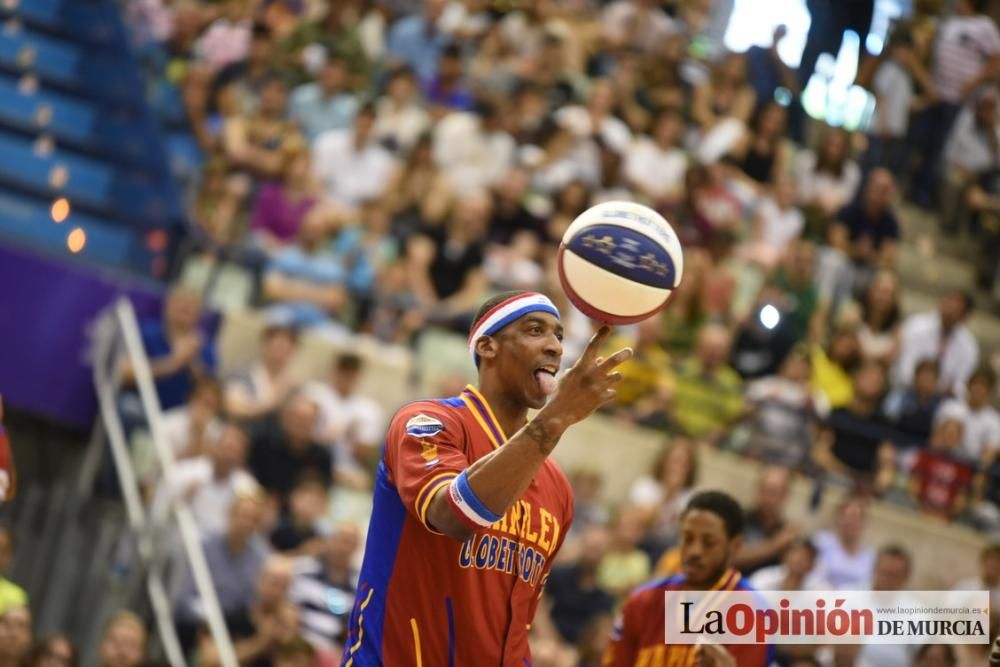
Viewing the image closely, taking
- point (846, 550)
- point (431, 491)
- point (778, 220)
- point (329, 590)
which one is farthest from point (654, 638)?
point (778, 220)

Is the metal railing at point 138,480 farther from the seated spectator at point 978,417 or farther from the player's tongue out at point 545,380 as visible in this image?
the seated spectator at point 978,417

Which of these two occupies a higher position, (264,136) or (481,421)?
(264,136)

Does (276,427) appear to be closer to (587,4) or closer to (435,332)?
(435,332)

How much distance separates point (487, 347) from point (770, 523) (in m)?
6.90

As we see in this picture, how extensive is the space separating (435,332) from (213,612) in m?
3.92

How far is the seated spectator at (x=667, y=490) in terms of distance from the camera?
41.3ft

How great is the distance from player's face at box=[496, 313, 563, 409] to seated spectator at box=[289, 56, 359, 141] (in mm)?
9711

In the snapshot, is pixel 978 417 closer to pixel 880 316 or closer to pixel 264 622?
pixel 880 316

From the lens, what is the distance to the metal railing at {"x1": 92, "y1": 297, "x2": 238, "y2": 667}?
1062cm

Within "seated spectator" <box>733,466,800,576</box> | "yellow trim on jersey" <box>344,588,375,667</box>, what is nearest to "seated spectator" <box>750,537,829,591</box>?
"seated spectator" <box>733,466,800,576</box>

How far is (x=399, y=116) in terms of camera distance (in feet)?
51.7

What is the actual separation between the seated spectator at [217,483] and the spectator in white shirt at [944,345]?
6505 mm

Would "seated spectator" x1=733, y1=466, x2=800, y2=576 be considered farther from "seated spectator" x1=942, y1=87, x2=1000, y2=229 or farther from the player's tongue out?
"seated spectator" x1=942, y1=87, x2=1000, y2=229

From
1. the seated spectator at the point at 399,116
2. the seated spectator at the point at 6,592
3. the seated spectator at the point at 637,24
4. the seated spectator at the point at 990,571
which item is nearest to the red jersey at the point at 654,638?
the seated spectator at the point at 6,592
